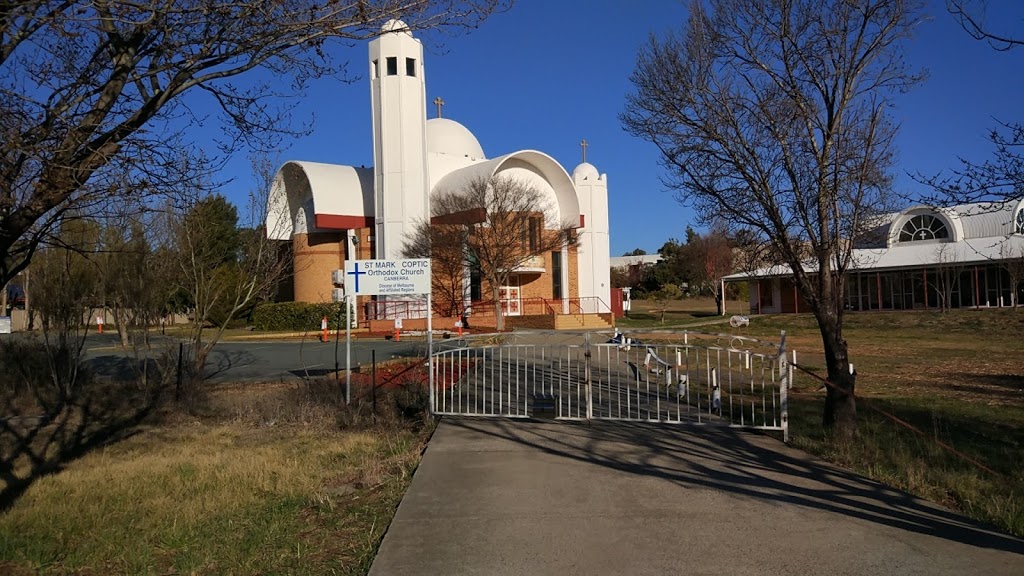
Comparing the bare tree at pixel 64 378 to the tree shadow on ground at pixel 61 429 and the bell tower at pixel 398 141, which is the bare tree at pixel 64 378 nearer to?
the tree shadow on ground at pixel 61 429

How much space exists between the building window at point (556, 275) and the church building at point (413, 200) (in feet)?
0.19

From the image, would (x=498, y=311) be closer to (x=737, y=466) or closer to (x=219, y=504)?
(x=737, y=466)

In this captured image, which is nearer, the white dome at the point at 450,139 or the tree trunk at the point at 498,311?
the tree trunk at the point at 498,311

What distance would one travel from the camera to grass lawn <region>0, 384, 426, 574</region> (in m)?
5.43

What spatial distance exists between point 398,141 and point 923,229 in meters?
34.7

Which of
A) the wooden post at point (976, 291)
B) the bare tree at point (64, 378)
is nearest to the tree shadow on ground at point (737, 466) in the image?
the bare tree at point (64, 378)

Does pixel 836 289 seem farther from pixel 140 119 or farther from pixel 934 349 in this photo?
pixel 934 349

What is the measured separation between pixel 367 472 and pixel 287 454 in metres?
1.50

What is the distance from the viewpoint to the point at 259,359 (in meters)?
22.9

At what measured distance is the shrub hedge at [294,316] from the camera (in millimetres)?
39750

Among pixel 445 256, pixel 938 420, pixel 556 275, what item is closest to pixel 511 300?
pixel 556 275

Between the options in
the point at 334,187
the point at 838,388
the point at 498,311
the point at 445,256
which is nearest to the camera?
the point at 838,388

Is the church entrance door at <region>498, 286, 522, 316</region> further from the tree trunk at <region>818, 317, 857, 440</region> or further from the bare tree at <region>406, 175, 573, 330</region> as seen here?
the tree trunk at <region>818, 317, 857, 440</region>

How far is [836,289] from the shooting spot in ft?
30.9
